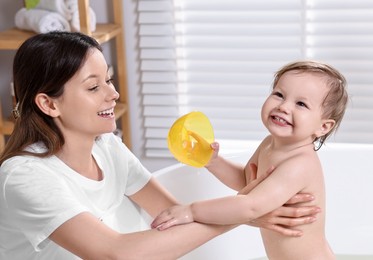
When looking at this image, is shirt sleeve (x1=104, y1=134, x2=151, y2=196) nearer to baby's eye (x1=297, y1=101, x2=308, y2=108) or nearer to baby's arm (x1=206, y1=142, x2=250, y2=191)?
baby's arm (x1=206, y1=142, x2=250, y2=191)

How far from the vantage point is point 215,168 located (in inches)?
71.8

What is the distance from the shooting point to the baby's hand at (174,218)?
148cm

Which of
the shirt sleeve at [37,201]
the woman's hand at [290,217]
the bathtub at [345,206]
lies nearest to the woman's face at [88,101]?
the shirt sleeve at [37,201]

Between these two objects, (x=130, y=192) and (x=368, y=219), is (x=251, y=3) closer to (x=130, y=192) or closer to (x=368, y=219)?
(x=368, y=219)

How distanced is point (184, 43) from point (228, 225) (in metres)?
1.48

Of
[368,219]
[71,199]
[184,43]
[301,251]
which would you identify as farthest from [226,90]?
[71,199]

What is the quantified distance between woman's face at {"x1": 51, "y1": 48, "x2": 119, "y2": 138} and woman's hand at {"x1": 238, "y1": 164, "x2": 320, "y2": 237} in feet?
1.11

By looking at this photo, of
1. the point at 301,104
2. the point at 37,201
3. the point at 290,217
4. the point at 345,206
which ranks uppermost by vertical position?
the point at 301,104

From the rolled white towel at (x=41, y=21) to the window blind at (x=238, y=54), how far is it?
0.42m

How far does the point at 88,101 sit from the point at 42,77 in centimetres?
11

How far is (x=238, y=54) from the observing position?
9.39 ft

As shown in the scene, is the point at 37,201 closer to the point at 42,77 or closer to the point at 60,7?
the point at 42,77

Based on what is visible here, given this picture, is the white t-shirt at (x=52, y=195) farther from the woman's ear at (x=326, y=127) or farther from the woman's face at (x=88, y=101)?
the woman's ear at (x=326, y=127)

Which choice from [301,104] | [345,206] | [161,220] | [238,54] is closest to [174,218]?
[161,220]
